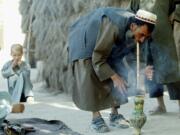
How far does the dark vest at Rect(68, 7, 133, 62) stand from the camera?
177 inches

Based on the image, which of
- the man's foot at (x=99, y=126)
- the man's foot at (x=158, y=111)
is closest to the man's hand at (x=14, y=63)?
the man's foot at (x=158, y=111)

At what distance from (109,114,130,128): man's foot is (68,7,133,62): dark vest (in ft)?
2.21

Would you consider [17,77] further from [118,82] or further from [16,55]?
[118,82]

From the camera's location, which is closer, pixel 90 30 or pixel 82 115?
pixel 90 30

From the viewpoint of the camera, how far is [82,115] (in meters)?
5.78

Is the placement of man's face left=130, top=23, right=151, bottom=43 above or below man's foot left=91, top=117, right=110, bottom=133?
above

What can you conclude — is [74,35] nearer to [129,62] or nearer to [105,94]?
[105,94]

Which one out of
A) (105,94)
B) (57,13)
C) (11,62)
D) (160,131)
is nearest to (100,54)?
(105,94)

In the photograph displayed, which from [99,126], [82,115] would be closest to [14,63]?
[82,115]

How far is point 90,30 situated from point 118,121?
90 centimetres

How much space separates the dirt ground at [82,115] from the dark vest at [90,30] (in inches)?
27.9

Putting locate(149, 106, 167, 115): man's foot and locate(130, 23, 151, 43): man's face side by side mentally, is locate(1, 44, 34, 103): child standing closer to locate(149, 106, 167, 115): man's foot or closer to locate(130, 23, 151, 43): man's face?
locate(149, 106, 167, 115): man's foot

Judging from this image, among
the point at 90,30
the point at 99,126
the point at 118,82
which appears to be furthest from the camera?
the point at 99,126

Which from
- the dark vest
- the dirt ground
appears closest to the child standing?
the dirt ground
